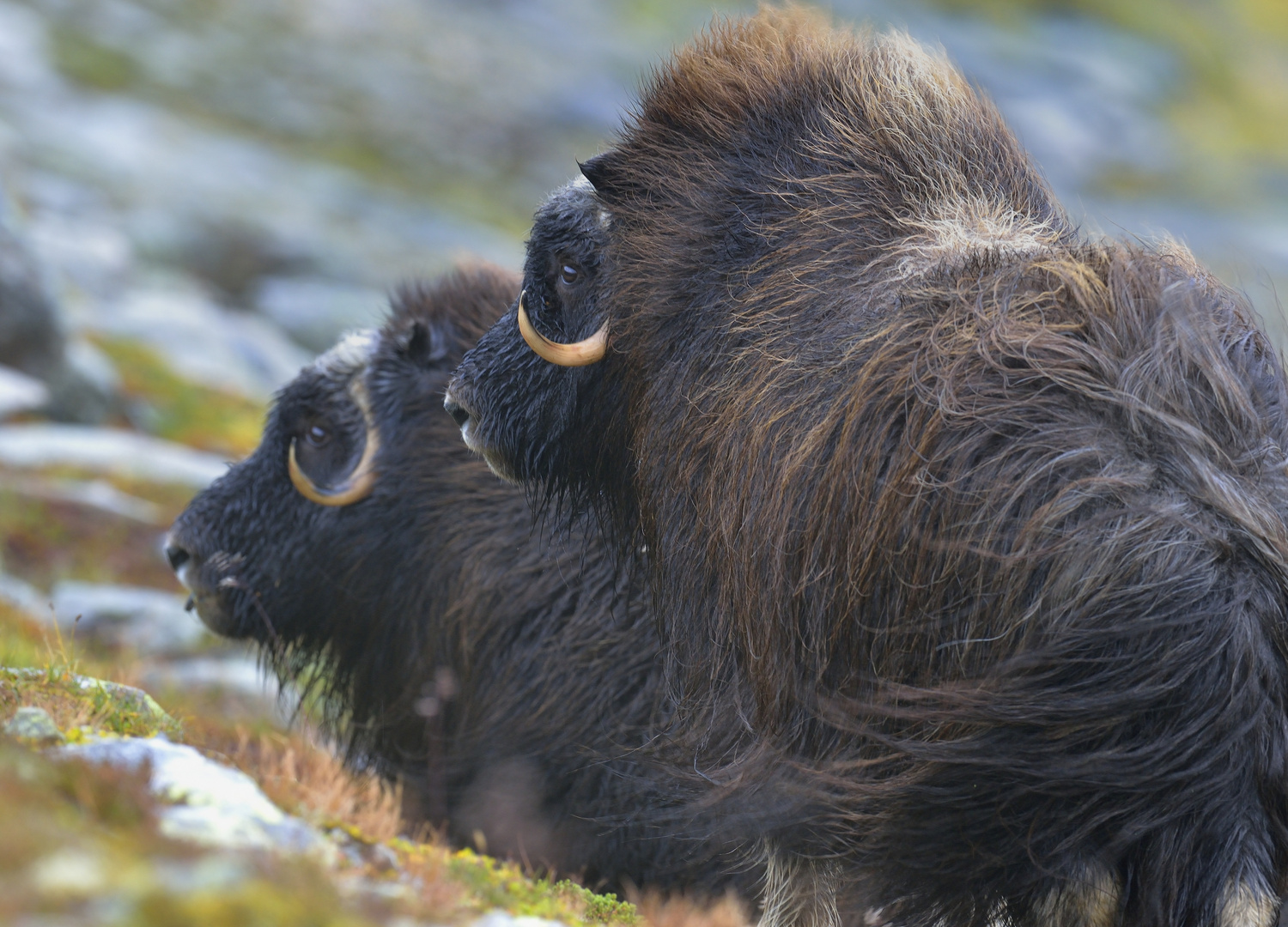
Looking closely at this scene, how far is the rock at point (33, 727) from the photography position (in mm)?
1862

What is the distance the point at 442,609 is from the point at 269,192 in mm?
17677

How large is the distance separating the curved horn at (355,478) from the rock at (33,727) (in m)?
1.87

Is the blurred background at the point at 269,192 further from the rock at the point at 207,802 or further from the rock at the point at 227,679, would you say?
the rock at the point at 207,802

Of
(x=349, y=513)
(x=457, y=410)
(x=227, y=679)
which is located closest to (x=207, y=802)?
(x=457, y=410)

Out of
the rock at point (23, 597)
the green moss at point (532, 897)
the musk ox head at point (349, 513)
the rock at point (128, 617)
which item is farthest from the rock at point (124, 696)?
the rock at point (128, 617)

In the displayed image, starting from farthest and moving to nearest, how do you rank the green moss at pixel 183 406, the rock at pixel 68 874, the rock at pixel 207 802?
the green moss at pixel 183 406 < the rock at pixel 207 802 < the rock at pixel 68 874

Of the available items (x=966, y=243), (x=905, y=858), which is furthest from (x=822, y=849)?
(x=966, y=243)

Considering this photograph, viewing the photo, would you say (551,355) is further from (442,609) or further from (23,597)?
(23,597)

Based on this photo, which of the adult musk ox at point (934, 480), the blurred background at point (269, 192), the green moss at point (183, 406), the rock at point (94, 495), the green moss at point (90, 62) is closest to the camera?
the adult musk ox at point (934, 480)

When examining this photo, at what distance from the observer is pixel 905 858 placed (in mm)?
2031

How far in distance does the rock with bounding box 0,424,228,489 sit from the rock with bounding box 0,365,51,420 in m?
0.16

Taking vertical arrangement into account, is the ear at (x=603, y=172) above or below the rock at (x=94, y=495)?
above

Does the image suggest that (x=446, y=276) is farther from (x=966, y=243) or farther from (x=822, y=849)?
(x=822, y=849)

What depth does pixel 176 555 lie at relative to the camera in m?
4.08
